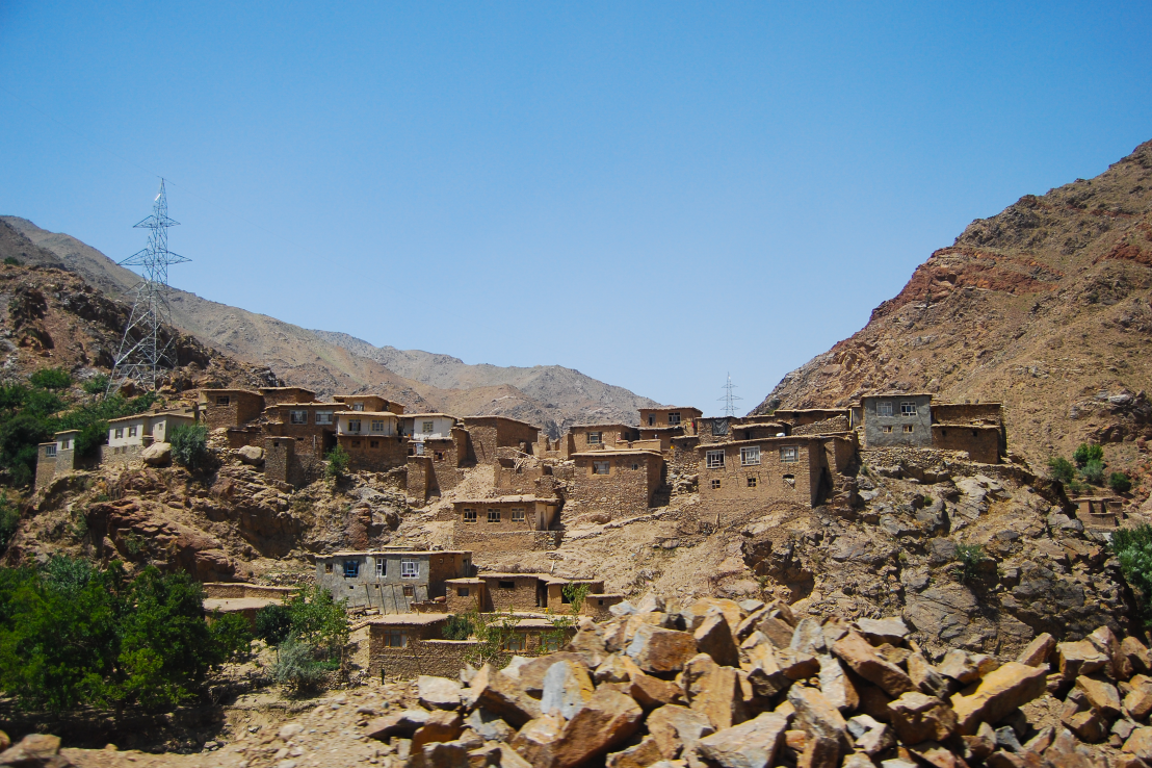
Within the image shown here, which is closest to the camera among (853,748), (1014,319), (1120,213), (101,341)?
(853,748)

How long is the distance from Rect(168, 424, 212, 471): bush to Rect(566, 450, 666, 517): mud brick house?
18397 millimetres

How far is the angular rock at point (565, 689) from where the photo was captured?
20.1 m

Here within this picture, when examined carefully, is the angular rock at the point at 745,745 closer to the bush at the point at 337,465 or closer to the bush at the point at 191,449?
the bush at the point at 337,465

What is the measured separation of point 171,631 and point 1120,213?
330 ft

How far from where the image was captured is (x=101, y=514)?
42906 mm

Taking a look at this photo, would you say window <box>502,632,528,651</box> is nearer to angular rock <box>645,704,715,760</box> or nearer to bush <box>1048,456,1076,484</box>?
angular rock <box>645,704,715,760</box>

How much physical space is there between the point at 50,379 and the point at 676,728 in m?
58.9

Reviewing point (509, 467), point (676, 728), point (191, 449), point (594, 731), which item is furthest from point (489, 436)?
point (676, 728)

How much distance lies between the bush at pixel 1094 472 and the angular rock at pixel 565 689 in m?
52.1

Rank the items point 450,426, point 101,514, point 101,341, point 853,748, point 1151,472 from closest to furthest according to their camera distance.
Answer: point 853,748 → point 101,514 → point 450,426 → point 1151,472 → point 101,341

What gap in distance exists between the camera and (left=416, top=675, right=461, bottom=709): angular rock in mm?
22234

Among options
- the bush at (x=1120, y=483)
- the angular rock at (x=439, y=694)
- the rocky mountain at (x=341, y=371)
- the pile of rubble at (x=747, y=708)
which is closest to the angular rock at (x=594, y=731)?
the pile of rubble at (x=747, y=708)

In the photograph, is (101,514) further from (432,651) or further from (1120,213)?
(1120,213)

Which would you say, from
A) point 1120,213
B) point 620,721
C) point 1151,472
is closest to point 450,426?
point 620,721
